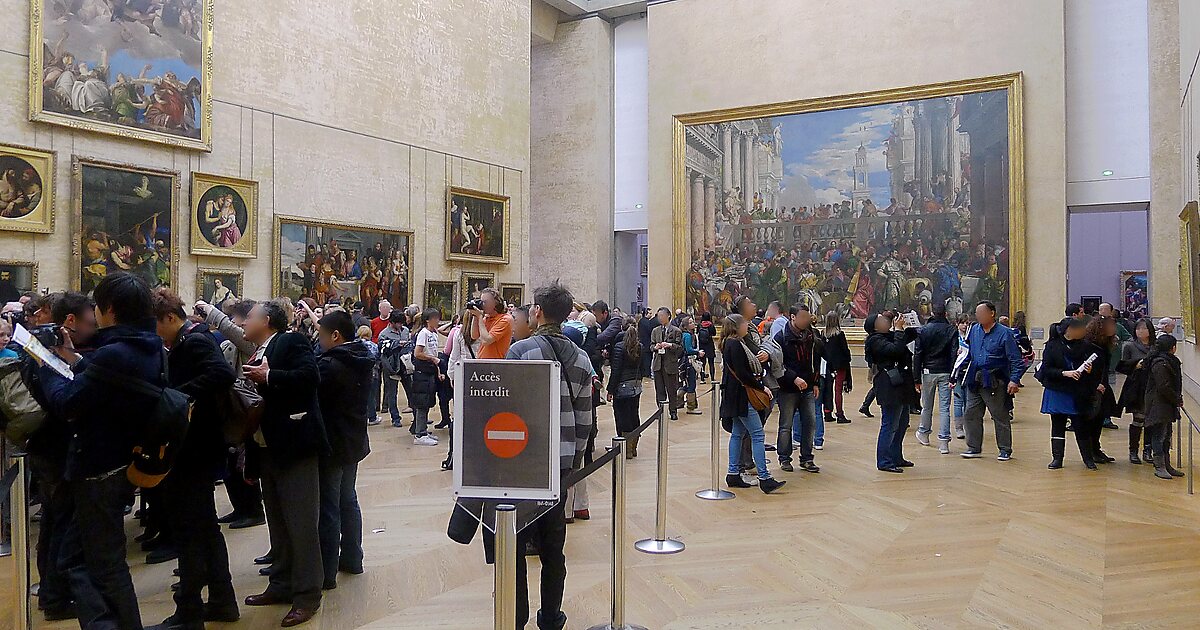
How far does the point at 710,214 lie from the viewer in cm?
2470

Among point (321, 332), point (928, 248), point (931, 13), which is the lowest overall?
point (321, 332)

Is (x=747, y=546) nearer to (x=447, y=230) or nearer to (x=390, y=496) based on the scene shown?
(x=390, y=496)

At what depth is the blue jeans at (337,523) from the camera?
4844 mm

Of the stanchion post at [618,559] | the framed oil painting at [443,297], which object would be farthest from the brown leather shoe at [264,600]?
the framed oil painting at [443,297]

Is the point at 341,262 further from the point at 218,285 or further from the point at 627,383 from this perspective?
the point at 627,383

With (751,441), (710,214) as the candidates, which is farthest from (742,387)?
(710,214)

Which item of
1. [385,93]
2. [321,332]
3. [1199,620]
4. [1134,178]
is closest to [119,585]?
[321,332]

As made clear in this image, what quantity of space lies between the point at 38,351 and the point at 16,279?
10.4m

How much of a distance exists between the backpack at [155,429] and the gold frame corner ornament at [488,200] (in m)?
16.3

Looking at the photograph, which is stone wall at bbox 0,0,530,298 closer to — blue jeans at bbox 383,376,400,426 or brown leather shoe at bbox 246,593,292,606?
blue jeans at bbox 383,376,400,426

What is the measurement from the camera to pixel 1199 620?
4391mm

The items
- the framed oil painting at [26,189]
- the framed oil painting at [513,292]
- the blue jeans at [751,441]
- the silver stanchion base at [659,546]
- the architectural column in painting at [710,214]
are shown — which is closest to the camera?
the silver stanchion base at [659,546]

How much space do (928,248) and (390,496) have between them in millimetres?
17916

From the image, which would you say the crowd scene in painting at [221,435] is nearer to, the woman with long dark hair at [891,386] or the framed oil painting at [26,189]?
the woman with long dark hair at [891,386]
